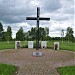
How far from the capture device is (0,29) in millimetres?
91750

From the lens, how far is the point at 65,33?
83562 millimetres

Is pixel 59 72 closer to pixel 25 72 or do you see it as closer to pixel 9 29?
pixel 25 72

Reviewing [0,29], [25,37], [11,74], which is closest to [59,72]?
[11,74]

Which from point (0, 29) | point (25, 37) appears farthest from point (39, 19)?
point (0, 29)

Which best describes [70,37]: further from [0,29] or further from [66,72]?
[66,72]

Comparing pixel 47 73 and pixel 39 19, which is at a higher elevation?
pixel 39 19

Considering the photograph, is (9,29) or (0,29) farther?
(0,29)

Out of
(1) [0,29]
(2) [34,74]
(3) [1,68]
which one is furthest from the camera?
(1) [0,29]

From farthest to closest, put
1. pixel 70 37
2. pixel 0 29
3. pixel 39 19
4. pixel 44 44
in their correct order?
pixel 0 29 < pixel 70 37 < pixel 44 44 < pixel 39 19

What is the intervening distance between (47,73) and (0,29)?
81207 millimetres

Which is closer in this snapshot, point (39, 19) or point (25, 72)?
point (25, 72)

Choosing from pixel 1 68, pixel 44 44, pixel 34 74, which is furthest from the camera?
pixel 44 44

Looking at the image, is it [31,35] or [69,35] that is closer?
[69,35]

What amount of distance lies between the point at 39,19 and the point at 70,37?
56345 mm
